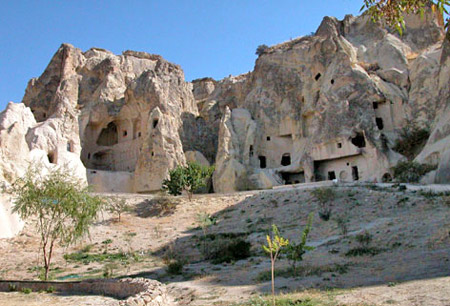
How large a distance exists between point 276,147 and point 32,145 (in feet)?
72.7

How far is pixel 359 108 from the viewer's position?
3662cm

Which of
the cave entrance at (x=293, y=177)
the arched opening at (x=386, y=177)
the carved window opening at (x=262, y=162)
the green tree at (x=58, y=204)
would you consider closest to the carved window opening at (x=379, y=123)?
the arched opening at (x=386, y=177)

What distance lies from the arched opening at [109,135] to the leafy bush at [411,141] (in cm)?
2870

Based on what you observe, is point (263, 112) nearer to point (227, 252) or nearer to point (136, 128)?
point (136, 128)

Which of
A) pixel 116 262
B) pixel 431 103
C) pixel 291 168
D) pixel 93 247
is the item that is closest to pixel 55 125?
pixel 93 247

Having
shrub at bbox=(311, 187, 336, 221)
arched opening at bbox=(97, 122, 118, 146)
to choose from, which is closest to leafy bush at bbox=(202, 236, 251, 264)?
shrub at bbox=(311, 187, 336, 221)

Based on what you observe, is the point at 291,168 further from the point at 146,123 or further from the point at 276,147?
the point at 146,123

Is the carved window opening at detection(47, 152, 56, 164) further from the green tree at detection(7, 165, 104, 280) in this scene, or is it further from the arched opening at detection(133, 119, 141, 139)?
the green tree at detection(7, 165, 104, 280)

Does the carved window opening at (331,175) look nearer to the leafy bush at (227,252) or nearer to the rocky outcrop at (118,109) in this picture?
the rocky outcrop at (118,109)

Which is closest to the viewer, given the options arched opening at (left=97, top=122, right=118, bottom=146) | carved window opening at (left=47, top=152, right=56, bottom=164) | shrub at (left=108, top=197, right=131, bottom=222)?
shrub at (left=108, top=197, right=131, bottom=222)

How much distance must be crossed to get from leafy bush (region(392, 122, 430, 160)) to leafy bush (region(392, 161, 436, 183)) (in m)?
6.47

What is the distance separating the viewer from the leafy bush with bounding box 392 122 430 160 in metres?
33.4

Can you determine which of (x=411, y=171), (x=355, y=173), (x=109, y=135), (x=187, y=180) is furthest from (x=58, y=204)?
(x=109, y=135)

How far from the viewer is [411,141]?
33.7 m
